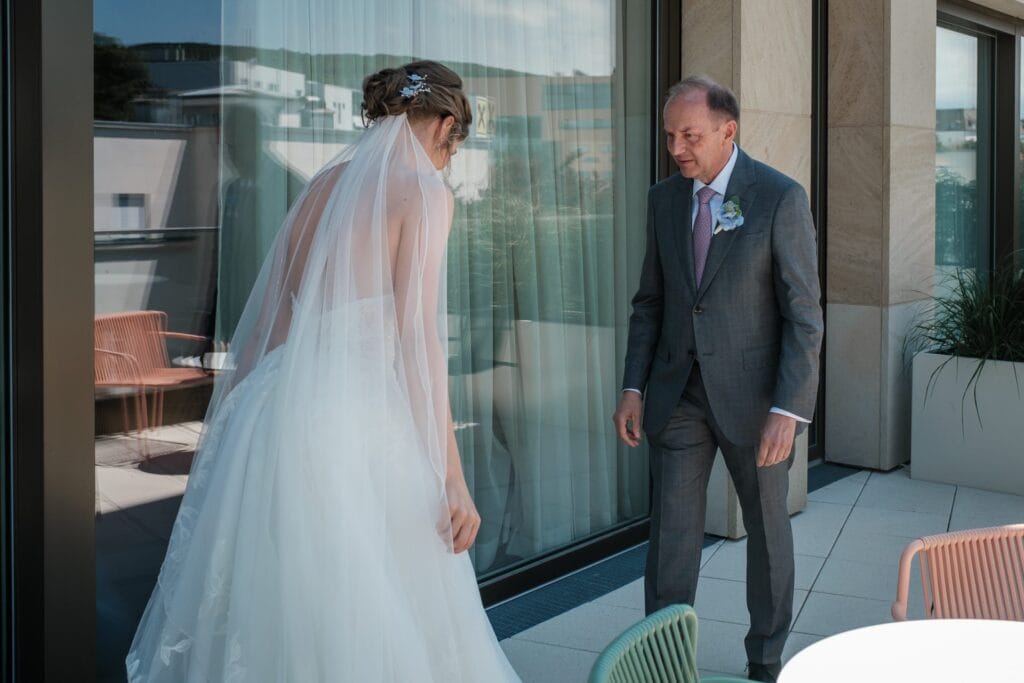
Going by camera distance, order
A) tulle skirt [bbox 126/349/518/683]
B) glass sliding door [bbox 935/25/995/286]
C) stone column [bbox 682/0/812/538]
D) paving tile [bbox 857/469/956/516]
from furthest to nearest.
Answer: glass sliding door [bbox 935/25/995/286], paving tile [bbox 857/469/956/516], stone column [bbox 682/0/812/538], tulle skirt [bbox 126/349/518/683]

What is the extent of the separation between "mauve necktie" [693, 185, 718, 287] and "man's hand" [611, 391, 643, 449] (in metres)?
0.44

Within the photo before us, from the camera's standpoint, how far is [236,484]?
2729 millimetres

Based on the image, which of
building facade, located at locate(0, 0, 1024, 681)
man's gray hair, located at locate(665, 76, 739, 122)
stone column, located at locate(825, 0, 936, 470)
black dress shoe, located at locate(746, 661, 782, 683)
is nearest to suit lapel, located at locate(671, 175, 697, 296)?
man's gray hair, located at locate(665, 76, 739, 122)

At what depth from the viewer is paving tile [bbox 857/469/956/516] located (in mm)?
6328

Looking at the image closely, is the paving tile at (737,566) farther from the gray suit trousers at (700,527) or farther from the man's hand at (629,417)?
the man's hand at (629,417)

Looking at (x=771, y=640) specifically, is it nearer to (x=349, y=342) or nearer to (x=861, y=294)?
(x=349, y=342)

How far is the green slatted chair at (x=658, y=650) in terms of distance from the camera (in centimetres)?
200

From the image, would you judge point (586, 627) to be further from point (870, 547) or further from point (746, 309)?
point (870, 547)

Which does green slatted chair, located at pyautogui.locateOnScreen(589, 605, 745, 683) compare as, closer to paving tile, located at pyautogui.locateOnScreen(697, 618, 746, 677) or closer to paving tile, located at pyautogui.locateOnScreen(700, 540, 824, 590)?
paving tile, located at pyautogui.locateOnScreen(697, 618, 746, 677)

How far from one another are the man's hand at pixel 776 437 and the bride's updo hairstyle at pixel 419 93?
1.33 meters

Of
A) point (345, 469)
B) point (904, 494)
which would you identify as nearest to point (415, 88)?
point (345, 469)

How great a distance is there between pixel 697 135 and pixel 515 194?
130cm

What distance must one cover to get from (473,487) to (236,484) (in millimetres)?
2083

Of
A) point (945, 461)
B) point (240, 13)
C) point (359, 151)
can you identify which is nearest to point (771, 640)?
point (359, 151)
